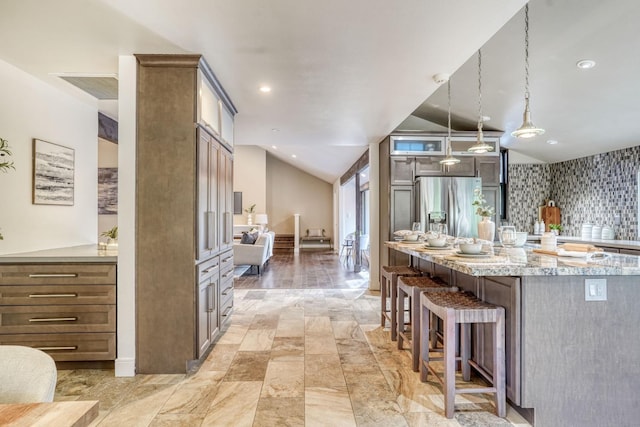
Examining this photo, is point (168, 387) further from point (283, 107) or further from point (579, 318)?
point (283, 107)

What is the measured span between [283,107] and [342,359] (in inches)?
105

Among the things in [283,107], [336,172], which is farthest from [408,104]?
[336,172]

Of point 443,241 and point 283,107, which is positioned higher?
point 283,107

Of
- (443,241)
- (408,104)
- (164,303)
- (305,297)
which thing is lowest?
(305,297)

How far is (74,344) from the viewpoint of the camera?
2537mm

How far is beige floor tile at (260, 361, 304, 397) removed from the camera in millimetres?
2271

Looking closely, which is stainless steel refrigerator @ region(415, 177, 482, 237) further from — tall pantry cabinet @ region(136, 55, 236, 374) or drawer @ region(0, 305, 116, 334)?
drawer @ region(0, 305, 116, 334)

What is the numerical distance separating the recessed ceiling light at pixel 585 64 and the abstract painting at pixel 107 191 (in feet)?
23.7

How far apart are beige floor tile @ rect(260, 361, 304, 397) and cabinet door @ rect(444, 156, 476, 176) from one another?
364 cm

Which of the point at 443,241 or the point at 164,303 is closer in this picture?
the point at 164,303

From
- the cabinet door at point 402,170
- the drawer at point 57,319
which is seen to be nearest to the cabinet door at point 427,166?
the cabinet door at point 402,170

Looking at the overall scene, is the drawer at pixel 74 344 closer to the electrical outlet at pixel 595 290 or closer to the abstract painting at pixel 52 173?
the abstract painting at pixel 52 173

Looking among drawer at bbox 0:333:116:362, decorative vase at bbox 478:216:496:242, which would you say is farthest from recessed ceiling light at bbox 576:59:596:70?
drawer at bbox 0:333:116:362

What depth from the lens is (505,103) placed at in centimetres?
425
